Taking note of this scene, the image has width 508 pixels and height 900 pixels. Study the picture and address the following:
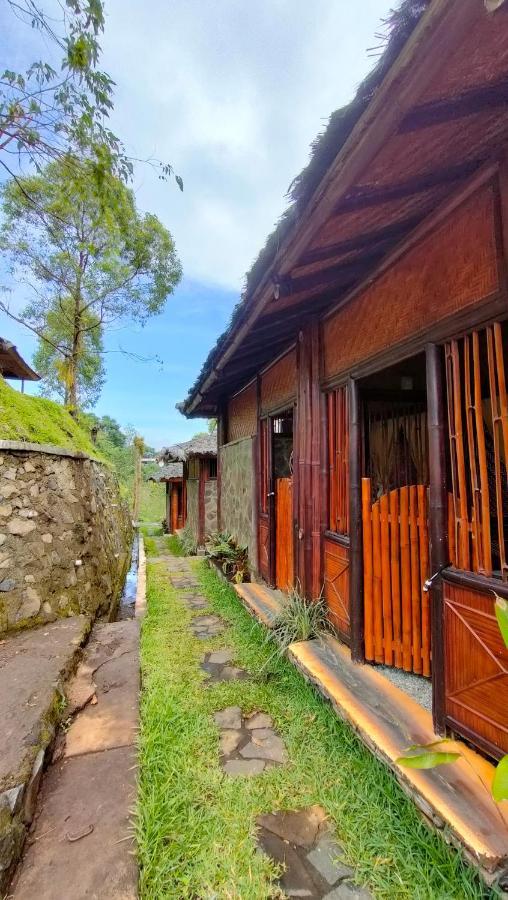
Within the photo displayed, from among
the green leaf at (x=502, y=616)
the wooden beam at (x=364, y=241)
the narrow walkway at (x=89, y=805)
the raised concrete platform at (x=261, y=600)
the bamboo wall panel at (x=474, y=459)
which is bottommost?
the narrow walkway at (x=89, y=805)

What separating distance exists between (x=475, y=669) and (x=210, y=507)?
9612mm

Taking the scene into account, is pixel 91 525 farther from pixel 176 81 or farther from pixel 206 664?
pixel 176 81

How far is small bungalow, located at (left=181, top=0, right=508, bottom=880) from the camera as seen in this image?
1438 mm

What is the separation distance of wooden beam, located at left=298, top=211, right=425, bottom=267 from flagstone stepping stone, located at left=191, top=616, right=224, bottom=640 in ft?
13.0

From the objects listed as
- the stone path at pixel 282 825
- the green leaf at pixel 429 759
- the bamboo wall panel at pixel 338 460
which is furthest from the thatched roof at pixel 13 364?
the green leaf at pixel 429 759

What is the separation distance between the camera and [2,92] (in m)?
2.37

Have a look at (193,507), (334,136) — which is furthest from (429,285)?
(193,507)

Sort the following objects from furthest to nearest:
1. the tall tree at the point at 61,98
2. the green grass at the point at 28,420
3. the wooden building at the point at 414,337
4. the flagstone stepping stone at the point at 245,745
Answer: the green grass at the point at 28,420
the flagstone stepping stone at the point at 245,745
the tall tree at the point at 61,98
the wooden building at the point at 414,337

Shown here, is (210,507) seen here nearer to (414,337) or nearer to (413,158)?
(414,337)

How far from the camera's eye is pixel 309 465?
3.82 meters

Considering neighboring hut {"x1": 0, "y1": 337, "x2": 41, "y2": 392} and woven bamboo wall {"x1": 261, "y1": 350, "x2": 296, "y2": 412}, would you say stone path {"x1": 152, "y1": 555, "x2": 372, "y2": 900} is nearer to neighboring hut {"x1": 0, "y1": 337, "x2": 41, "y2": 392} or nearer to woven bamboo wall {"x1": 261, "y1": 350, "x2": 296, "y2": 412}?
woven bamboo wall {"x1": 261, "y1": 350, "x2": 296, "y2": 412}

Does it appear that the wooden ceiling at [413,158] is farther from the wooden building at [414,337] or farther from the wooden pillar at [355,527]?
the wooden pillar at [355,527]

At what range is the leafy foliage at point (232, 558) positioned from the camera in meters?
6.02

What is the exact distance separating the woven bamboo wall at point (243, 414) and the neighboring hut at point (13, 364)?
5.32m
